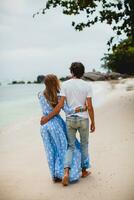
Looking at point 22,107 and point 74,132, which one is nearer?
point 74,132

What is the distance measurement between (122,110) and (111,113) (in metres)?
0.51

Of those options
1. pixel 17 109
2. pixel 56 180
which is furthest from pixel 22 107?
pixel 56 180

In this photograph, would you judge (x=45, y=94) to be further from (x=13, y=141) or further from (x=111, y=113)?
(x=111, y=113)

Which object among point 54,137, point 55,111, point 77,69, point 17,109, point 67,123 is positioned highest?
point 77,69

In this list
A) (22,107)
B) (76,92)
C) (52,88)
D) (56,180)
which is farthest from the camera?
(22,107)

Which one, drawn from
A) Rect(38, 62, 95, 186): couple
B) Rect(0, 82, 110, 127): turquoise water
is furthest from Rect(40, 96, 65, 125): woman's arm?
Rect(0, 82, 110, 127): turquoise water

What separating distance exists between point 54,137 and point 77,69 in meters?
1.04

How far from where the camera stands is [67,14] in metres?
15.0

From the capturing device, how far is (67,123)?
662 centimetres

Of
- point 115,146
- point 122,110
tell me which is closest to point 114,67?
point 122,110

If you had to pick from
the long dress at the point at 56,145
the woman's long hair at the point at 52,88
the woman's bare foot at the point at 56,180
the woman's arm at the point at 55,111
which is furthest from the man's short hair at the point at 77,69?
the woman's bare foot at the point at 56,180

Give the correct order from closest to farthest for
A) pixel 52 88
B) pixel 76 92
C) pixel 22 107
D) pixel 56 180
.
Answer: pixel 76 92 → pixel 52 88 → pixel 56 180 → pixel 22 107

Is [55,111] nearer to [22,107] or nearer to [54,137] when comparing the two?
[54,137]

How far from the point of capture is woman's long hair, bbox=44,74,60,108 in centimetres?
660
